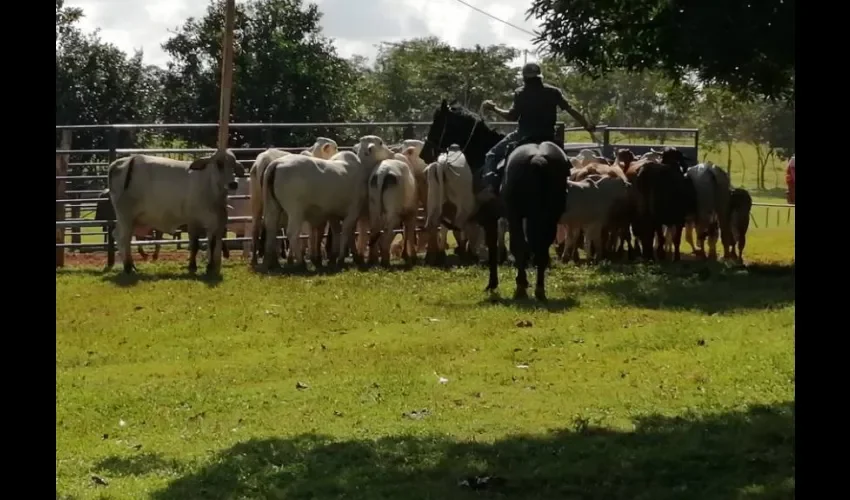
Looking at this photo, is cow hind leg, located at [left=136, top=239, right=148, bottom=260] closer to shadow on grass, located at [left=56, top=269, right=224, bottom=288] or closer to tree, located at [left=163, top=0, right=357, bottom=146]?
shadow on grass, located at [left=56, top=269, right=224, bottom=288]

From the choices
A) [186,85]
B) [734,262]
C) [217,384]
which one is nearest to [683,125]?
[186,85]

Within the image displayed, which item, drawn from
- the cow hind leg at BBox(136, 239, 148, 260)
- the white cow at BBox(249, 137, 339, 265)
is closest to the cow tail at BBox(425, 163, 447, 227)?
the white cow at BBox(249, 137, 339, 265)

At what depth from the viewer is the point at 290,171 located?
55.0ft

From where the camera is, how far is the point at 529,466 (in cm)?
644

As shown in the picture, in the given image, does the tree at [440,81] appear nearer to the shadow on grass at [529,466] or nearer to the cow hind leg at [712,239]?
the cow hind leg at [712,239]

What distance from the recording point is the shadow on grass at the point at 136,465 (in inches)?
261

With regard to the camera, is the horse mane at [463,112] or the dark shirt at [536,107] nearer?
the dark shirt at [536,107]

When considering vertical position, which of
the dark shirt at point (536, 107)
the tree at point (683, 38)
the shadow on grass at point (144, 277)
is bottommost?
the shadow on grass at point (144, 277)

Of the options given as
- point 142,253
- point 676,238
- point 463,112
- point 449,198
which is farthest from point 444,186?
point 142,253

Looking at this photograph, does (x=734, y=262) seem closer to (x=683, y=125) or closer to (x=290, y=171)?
(x=290, y=171)

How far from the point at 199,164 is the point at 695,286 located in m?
6.28

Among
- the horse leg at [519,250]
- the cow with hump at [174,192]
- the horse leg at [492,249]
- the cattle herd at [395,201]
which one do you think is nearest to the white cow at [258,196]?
the cattle herd at [395,201]

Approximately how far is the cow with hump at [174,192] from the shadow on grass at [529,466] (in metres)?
9.28
